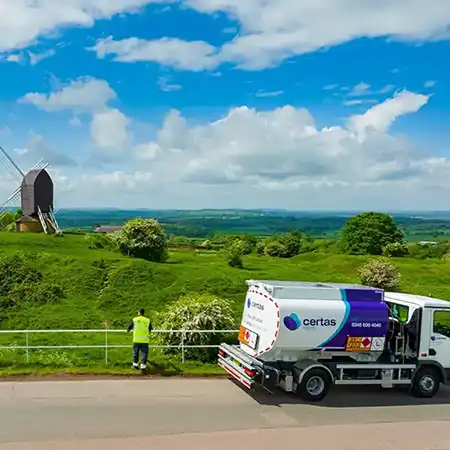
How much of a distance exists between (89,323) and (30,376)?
1166cm

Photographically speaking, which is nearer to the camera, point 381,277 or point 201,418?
point 201,418

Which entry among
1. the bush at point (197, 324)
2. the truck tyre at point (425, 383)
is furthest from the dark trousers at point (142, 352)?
the truck tyre at point (425, 383)

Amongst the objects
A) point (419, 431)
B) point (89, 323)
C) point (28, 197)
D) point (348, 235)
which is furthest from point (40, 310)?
point (348, 235)

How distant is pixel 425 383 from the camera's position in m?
14.7

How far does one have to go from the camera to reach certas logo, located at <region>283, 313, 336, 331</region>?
44.0 feet

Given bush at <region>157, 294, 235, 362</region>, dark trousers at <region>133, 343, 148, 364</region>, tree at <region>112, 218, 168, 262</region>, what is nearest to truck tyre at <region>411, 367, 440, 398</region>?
bush at <region>157, 294, 235, 362</region>

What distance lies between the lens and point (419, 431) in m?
12.0

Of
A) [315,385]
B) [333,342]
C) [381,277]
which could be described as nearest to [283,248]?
[381,277]

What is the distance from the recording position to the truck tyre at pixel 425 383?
47.9 ft

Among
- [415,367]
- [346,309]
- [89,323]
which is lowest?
[89,323]

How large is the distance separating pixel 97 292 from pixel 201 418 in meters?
20.0

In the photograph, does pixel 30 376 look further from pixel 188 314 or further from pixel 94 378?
pixel 188 314

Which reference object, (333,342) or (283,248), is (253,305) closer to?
(333,342)

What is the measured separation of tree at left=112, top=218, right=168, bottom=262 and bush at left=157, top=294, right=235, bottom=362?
22.1 m
